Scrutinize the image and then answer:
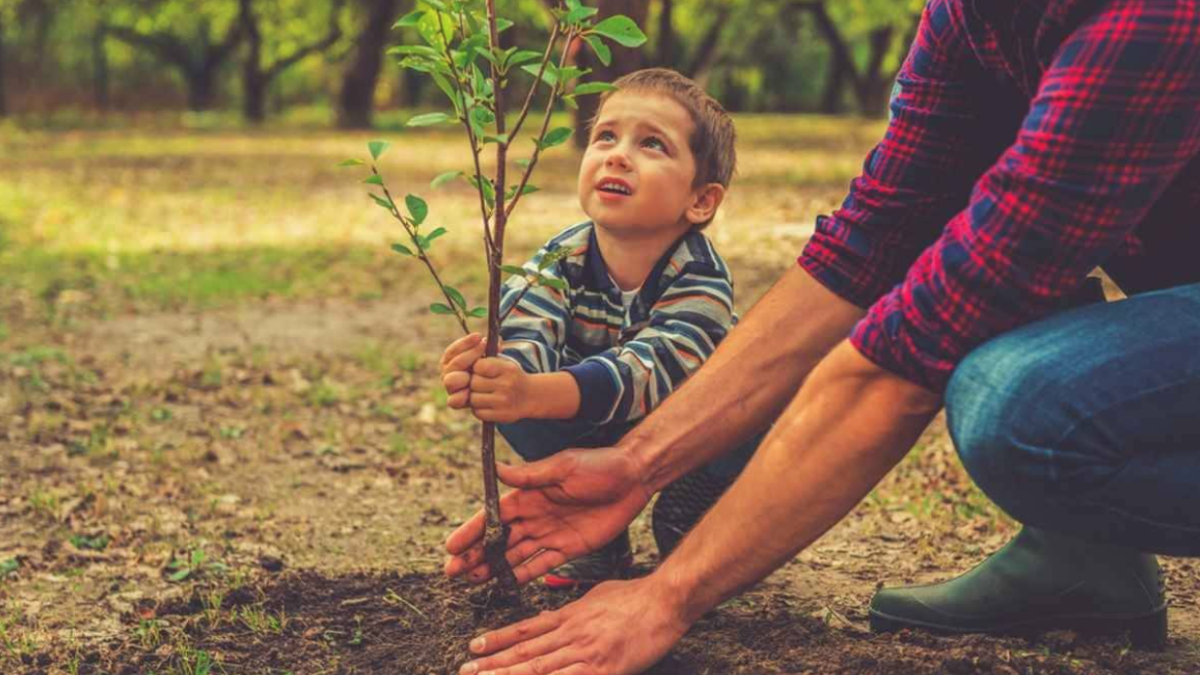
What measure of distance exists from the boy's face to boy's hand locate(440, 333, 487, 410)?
1.92ft

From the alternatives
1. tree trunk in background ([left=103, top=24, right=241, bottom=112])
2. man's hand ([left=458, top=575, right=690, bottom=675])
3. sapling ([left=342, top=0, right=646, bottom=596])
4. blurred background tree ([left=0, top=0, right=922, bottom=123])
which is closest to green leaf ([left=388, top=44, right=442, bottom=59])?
sapling ([left=342, top=0, right=646, bottom=596])

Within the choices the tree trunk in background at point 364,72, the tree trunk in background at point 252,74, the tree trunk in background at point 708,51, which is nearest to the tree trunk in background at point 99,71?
the tree trunk in background at point 252,74

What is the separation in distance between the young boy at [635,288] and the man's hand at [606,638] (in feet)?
1.54

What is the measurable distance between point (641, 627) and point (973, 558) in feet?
4.36

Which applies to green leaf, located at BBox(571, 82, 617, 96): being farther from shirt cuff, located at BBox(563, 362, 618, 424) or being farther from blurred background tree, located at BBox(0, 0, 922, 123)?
blurred background tree, located at BBox(0, 0, 922, 123)

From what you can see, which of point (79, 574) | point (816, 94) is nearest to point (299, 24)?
point (816, 94)

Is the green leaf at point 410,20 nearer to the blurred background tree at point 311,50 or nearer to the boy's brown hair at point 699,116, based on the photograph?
the boy's brown hair at point 699,116

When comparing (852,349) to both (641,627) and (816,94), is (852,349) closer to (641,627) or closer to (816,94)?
(641,627)

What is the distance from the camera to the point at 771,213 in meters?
10.5

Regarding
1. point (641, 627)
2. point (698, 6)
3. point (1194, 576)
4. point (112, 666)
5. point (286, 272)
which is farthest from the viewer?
point (698, 6)

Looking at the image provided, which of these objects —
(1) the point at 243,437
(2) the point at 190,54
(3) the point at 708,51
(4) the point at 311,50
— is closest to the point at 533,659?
(1) the point at 243,437

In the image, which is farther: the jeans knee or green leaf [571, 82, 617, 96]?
green leaf [571, 82, 617, 96]

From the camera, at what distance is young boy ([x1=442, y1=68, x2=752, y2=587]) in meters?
2.74

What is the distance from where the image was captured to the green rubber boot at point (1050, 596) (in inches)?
99.7
